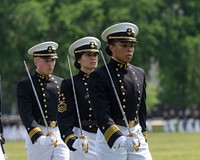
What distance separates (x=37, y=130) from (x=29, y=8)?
33.1 m

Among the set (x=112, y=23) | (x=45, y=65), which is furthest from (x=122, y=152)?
(x=112, y=23)

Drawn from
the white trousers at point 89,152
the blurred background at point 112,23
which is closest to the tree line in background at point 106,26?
the blurred background at point 112,23

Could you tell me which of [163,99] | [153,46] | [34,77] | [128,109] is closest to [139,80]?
[128,109]

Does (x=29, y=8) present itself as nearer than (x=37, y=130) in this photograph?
No

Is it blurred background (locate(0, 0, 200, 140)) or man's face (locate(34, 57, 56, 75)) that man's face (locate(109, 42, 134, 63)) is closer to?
man's face (locate(34, 57, 56, 75))

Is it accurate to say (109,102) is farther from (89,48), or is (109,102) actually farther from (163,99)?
(163,99)

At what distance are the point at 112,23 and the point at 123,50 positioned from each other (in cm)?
3804

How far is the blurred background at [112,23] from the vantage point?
4497 centimetres

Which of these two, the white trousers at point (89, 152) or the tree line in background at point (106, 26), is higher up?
the white trousers at point (89, 152)

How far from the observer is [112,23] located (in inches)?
1868

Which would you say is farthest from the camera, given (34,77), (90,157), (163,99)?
(163,99)

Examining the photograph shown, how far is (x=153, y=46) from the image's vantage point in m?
49.6

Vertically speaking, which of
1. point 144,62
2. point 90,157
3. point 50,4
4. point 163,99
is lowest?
point 163,99

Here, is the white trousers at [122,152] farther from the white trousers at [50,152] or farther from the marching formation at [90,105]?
the white trousers at [50,152]
